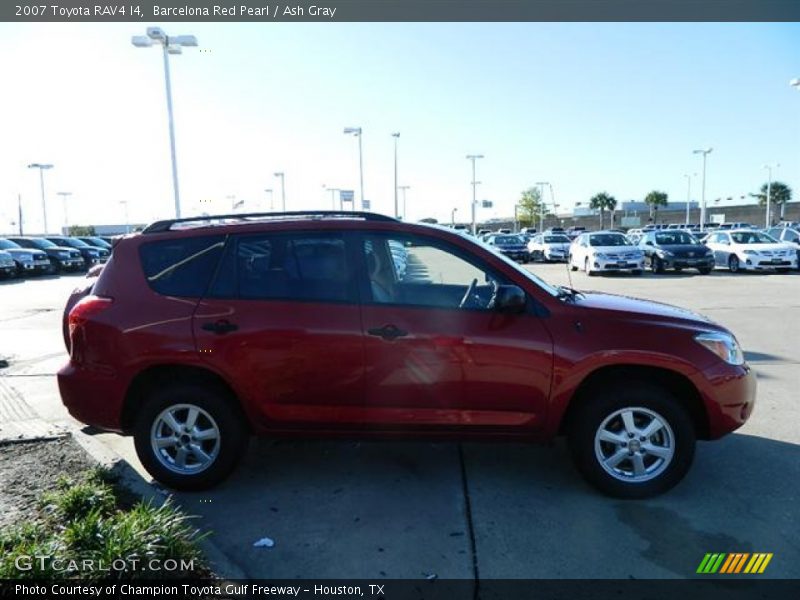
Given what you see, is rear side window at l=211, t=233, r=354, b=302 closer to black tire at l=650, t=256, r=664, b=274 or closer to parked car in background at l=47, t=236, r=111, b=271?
black tire at l=650, t=256, r=664, b=274

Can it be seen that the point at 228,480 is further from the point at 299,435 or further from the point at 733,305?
the point at 733,305

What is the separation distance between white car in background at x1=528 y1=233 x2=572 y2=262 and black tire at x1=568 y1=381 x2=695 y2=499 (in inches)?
1123

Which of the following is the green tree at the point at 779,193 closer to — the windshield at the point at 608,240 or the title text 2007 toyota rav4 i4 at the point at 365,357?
the windshield at the point at 608,240

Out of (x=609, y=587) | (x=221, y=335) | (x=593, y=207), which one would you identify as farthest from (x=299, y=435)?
(x=593, y=207)

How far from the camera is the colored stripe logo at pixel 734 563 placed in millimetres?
3043

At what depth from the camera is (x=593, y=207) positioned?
108 metres

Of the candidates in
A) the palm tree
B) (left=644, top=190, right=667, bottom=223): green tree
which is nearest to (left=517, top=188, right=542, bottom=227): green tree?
the palm tree

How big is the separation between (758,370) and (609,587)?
5115 millimetres

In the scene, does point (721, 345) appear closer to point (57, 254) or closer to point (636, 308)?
point (636, 308)

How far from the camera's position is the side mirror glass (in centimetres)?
363

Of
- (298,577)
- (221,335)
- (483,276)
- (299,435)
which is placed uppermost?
(483,276)

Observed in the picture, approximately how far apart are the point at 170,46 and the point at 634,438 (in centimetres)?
2084

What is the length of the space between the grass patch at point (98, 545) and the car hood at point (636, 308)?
2.81 metres

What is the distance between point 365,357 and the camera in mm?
3748
